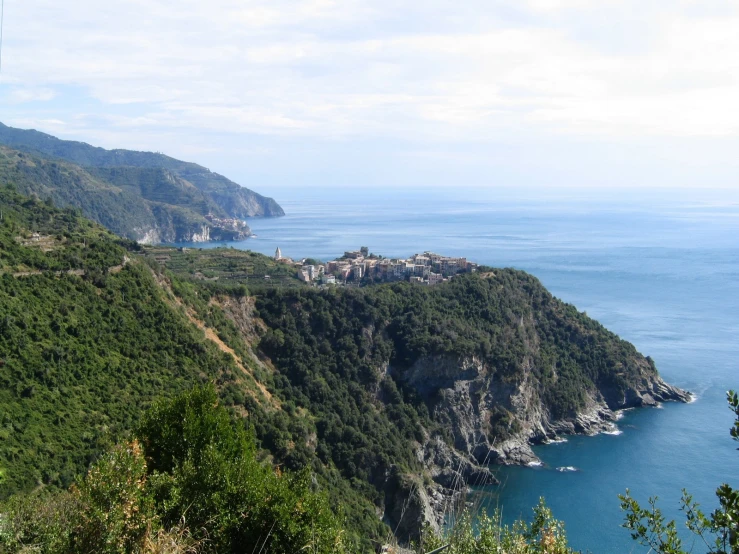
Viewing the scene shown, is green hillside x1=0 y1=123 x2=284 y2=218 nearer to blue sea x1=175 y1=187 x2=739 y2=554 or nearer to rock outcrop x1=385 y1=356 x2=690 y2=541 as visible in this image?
blue sea x1=175 y1=187 x2=739 y2=554

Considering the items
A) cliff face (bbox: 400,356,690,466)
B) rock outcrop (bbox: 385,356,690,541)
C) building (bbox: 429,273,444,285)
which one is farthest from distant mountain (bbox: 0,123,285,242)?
rock outcrop (bbox: 385,356,690,541)

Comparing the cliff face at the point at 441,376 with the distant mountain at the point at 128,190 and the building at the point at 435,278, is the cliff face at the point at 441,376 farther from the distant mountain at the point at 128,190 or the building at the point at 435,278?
the distant mountain at the point at 128,190

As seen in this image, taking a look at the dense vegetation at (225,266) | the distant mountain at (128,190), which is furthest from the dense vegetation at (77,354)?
the distant mountain at (128,190)

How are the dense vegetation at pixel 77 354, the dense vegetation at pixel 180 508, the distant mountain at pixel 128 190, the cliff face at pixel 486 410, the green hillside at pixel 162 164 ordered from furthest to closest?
the green hillside at pixel 162 164 < the distant mountain at pixel 128 190 < the cliff face at pixel 486 410 < the dense vegetation at pixel 77 354 < the dense vegetation at pixel 180 508

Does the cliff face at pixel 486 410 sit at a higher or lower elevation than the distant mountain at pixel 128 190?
lower

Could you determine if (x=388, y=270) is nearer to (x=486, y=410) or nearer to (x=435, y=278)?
(x=435, y=278)

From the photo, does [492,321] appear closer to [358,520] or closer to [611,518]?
[611,518]
